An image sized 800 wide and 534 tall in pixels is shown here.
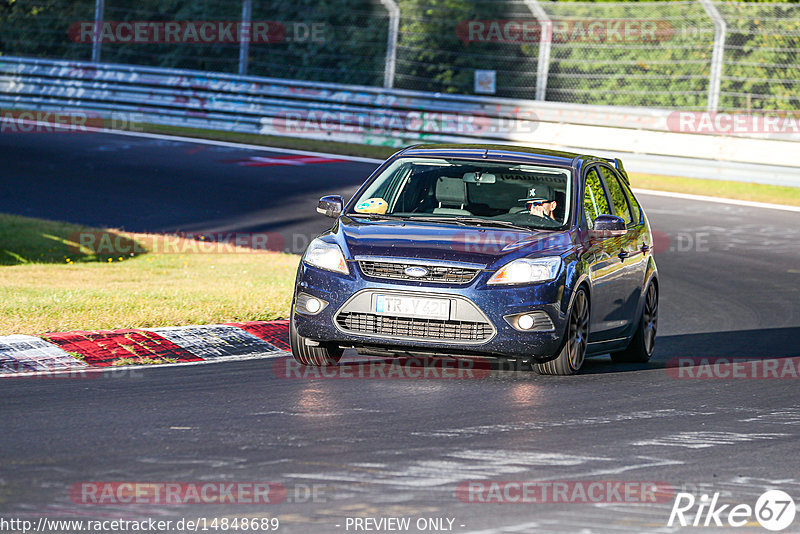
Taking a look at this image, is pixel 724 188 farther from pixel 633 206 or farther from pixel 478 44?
pixel 633 206

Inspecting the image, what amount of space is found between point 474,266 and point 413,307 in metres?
0.47

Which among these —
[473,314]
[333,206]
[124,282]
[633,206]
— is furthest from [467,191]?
[124,282]

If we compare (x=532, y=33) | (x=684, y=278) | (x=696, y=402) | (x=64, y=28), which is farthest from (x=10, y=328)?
(x=64, y=28)

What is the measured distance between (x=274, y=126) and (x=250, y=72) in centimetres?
240

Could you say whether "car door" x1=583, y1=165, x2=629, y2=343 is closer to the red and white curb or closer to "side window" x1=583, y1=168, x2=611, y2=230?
"side window" x1=583, y1=168, x2=611, y2=230

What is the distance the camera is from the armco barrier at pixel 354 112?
24.1m

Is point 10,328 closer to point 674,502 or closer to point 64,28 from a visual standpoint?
point 674,502

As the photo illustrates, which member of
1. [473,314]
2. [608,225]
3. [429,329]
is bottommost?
[429,329]

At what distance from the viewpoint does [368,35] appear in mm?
28078

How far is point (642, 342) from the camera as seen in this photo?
1092 cm

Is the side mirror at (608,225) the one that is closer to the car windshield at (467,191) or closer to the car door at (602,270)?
the car door at (602,270)

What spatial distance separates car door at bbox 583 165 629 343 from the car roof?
204 mm

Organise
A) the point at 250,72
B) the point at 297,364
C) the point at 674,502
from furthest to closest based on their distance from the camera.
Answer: the point at 250,72, the point at 297,364, the point at 674,502

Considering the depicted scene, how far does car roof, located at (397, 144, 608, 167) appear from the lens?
1039 cm
